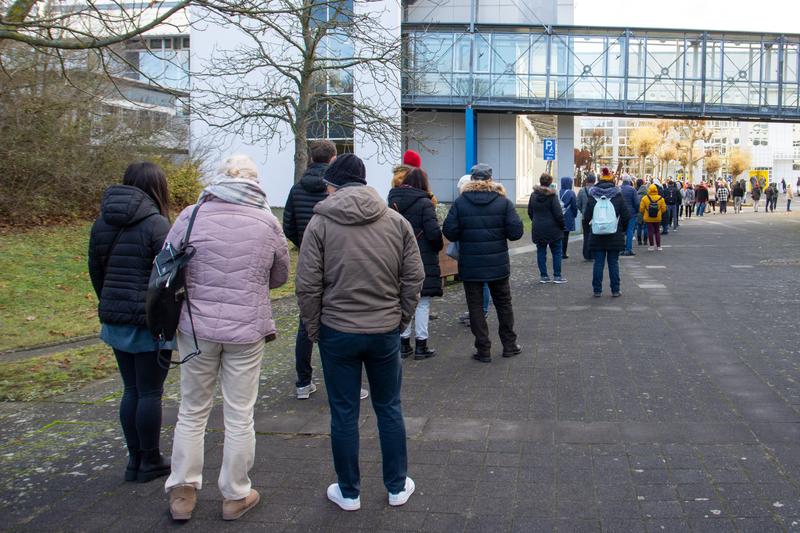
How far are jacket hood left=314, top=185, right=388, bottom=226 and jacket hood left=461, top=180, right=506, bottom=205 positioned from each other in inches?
138

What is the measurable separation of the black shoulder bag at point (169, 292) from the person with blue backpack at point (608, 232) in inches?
311

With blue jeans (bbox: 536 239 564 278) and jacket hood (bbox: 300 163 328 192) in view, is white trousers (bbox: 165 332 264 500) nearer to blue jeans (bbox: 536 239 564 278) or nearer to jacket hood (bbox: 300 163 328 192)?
jacket hood (bbox: 300 163 328 192)

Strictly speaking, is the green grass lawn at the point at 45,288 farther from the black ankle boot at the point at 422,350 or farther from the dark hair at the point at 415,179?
the dark hair at the point at 415,179

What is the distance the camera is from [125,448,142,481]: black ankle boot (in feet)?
15.1

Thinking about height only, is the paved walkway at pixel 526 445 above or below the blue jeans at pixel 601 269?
below

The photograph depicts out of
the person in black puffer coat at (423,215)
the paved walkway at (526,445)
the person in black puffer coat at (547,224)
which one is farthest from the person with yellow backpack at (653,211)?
the person in black puffer coat at (423,215)

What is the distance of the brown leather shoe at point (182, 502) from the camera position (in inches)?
→ 157

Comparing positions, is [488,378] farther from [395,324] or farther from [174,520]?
[174,520]

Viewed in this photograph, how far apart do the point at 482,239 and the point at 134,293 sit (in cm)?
379

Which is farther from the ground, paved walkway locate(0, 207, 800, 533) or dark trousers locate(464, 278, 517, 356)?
dark trousers locate(464, 278, 517, 356)

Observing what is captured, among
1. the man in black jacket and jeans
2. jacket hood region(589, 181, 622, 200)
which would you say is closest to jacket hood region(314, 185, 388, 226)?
the man in black jacket and jeans

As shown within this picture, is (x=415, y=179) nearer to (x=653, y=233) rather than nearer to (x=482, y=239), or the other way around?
(x=482, y=239)

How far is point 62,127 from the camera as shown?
1752 cm

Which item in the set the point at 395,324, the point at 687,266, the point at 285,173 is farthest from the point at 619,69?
the point at 395,324
